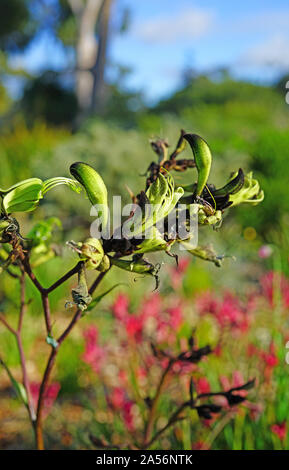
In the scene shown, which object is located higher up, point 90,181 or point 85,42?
point 85,42

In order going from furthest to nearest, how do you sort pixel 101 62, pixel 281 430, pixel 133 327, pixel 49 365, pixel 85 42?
1. pixel 85 42
2. pixel 101 62
3. pixel 133 327
4. pixel 281 430
5. pixel 49 365

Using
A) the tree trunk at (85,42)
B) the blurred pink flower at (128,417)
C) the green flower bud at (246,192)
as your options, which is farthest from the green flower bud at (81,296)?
the tree trunk at (85,42)

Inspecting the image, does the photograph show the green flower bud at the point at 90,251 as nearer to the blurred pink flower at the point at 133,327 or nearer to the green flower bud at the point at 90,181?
the green flower bud at the point at 90,181

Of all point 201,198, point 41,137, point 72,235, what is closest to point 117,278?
point 72,235

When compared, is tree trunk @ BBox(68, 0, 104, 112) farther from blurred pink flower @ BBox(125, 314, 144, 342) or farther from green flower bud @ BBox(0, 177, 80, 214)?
green flower bud @ BBox(0, 177, 80, 214)

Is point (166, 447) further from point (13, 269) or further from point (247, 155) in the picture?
point (247, 155)

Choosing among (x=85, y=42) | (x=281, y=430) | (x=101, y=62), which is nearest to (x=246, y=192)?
(x=281, y=430)

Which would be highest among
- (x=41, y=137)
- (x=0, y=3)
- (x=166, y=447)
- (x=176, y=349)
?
(x=0, y=3)

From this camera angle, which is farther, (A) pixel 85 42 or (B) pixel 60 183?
(A) pixel 85 42

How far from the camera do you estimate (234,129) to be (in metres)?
7.22

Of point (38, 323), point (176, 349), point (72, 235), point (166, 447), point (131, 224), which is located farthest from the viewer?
point (72, 235)

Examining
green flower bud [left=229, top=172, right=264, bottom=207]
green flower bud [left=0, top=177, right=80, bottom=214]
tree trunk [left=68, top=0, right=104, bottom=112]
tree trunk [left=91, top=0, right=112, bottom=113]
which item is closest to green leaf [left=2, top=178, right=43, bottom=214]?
green flower bud [left=0, top=177, right=80, bottom=214]

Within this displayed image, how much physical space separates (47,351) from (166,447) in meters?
1.18

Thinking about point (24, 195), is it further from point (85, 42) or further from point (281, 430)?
point (85, 42)
